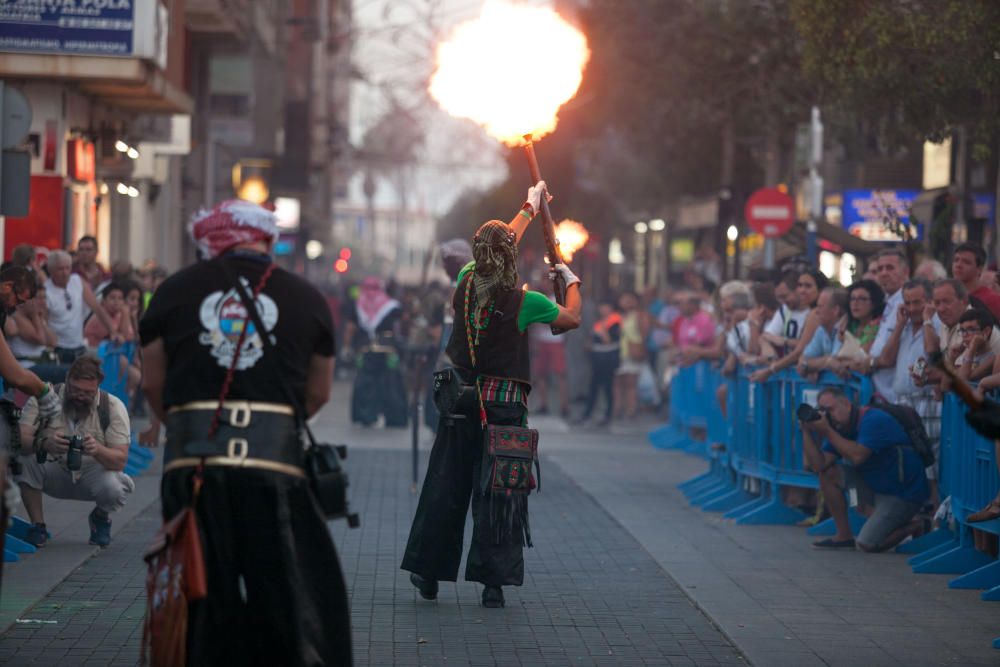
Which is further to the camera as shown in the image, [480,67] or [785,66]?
[785,66]

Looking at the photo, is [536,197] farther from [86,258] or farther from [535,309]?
[86,258]

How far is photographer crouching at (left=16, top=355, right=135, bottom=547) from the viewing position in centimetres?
1034

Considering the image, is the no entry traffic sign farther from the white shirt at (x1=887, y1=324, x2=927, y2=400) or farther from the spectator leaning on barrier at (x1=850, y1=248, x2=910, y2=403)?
the white shirt at (x1=887, y1=324, x2=927, y2=400)

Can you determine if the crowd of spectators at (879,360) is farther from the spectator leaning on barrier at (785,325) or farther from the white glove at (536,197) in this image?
the white glove at (536,197)

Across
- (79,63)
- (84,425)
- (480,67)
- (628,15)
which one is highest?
(628,15)

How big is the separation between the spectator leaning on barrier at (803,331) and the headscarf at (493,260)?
4393 millimetres

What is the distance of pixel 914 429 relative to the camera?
10.9 m

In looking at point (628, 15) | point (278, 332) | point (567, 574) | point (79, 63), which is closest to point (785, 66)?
point (628, 15)

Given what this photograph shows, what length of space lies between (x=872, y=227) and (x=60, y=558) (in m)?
22.3

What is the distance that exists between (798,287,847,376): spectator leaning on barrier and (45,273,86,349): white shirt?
6685mm

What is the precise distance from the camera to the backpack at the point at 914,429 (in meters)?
10.9

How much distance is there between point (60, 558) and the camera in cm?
1016

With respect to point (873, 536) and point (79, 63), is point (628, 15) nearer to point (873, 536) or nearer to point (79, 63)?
point (79, 63)

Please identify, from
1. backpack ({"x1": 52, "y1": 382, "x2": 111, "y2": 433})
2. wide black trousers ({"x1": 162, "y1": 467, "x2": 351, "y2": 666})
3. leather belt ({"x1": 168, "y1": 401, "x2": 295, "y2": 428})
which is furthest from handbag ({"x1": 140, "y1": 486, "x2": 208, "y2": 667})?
backpack ({"x1": 52, "y1": 382, "x2": 111, "y2": 433})
